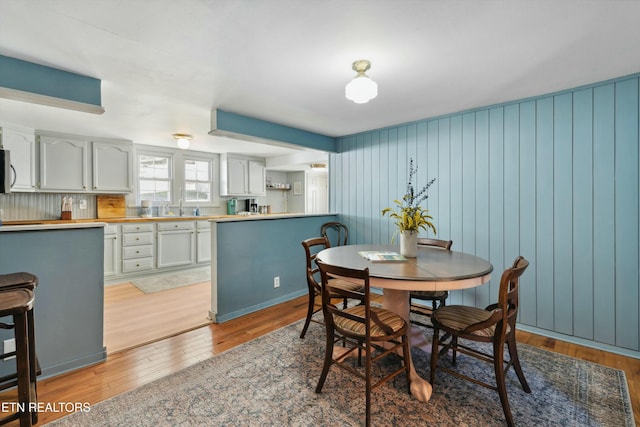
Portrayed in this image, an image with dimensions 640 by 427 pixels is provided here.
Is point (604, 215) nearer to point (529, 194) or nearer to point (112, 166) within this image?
point (529, 194)

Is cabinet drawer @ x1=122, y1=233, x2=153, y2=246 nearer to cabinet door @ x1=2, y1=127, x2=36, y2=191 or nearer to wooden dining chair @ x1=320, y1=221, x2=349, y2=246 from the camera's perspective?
cabinet door @ x1=2, y1=127, x2=36, y2=191

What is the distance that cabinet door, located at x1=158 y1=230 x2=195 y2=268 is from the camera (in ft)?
16.7

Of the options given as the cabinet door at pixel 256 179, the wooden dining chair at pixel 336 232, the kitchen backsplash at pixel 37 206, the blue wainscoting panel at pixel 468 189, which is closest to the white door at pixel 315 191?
the cabinet door at pixel 256 179

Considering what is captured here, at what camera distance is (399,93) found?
9.00 feet

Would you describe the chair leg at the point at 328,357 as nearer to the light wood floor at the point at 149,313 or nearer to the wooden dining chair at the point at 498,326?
the wooden dining chair at the point at 498,326

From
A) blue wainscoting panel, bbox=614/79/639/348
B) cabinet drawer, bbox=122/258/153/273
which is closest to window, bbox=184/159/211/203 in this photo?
cabinet drawer, bbox=122/258/153/273

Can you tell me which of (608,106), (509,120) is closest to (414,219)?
(509,120)

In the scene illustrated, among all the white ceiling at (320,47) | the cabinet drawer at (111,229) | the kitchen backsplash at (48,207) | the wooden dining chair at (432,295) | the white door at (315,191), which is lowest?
the wooden dining chair at (432,295)

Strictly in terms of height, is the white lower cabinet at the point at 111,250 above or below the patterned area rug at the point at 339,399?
above

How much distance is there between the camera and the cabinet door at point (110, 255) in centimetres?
458

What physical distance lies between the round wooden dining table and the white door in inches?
190

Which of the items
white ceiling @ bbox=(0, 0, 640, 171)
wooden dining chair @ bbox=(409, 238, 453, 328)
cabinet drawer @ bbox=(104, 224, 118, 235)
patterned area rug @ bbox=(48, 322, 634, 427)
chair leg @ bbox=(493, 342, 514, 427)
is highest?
white ceiling @ bbox=(0, 0, 640, 171)

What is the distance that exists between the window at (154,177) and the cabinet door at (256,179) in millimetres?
1583

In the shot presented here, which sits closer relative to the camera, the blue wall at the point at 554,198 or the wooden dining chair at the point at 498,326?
the wooden dining chair at the point at 498,326
